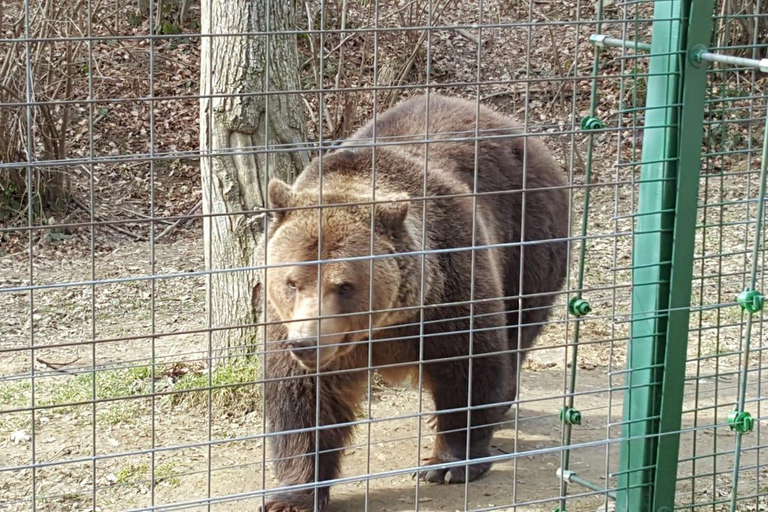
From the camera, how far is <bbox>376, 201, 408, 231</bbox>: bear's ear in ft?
16.5

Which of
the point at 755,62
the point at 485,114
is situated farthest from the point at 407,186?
the point at 755,62

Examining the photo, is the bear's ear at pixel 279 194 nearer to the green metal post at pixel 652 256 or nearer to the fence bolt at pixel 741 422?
the green metal post at pixel 652 256

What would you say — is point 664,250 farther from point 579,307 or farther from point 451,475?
point 451,475

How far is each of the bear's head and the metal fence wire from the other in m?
0.02

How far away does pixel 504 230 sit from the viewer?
638 cm

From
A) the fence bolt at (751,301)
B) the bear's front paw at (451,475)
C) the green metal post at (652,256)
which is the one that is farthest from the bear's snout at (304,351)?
the fence bolt at (751,301)

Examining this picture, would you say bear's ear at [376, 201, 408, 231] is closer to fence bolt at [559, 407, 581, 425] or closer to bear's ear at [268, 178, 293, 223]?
bear's ear at [268, 178, 293, 223]

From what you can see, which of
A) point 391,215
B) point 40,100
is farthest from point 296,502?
point 40,100

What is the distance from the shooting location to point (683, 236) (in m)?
3.90

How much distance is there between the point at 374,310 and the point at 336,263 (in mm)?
541

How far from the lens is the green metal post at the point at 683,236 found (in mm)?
3834

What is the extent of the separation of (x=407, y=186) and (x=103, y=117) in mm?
8111

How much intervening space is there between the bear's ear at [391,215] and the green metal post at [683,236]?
1593 mm

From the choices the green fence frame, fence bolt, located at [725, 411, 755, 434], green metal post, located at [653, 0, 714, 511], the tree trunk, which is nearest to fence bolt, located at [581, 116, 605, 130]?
the green fence frame
